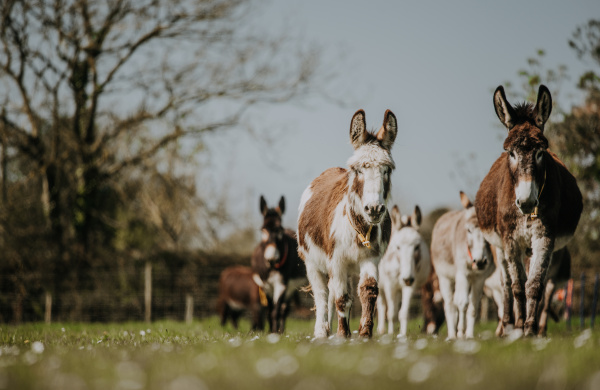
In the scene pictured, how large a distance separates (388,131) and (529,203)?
5.20 ft

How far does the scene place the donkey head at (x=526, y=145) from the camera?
6.39 meters

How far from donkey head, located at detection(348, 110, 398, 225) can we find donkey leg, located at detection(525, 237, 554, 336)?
174 centimetres

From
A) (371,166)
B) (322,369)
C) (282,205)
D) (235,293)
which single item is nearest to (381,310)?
(282,205)

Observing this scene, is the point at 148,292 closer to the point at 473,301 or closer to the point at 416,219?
the point at 416,219

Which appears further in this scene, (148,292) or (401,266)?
(148,292)

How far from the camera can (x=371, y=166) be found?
619 centimetres

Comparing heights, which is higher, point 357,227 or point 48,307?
point 357,227

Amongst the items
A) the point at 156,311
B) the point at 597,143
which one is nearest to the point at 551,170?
the point at 597,143

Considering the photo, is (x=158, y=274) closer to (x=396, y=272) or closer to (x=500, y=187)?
(x=396, y=272)

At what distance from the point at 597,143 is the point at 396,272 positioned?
12.1m

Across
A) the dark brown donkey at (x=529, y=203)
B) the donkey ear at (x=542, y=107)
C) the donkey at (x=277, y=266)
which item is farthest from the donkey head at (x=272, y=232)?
the donkey ear at (x=542, y=107)

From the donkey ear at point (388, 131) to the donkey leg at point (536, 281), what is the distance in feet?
6.17

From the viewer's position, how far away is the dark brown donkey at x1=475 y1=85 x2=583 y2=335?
21.5ft

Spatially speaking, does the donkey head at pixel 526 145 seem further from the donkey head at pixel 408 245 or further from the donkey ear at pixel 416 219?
the donkey ear at pixel 416 219
